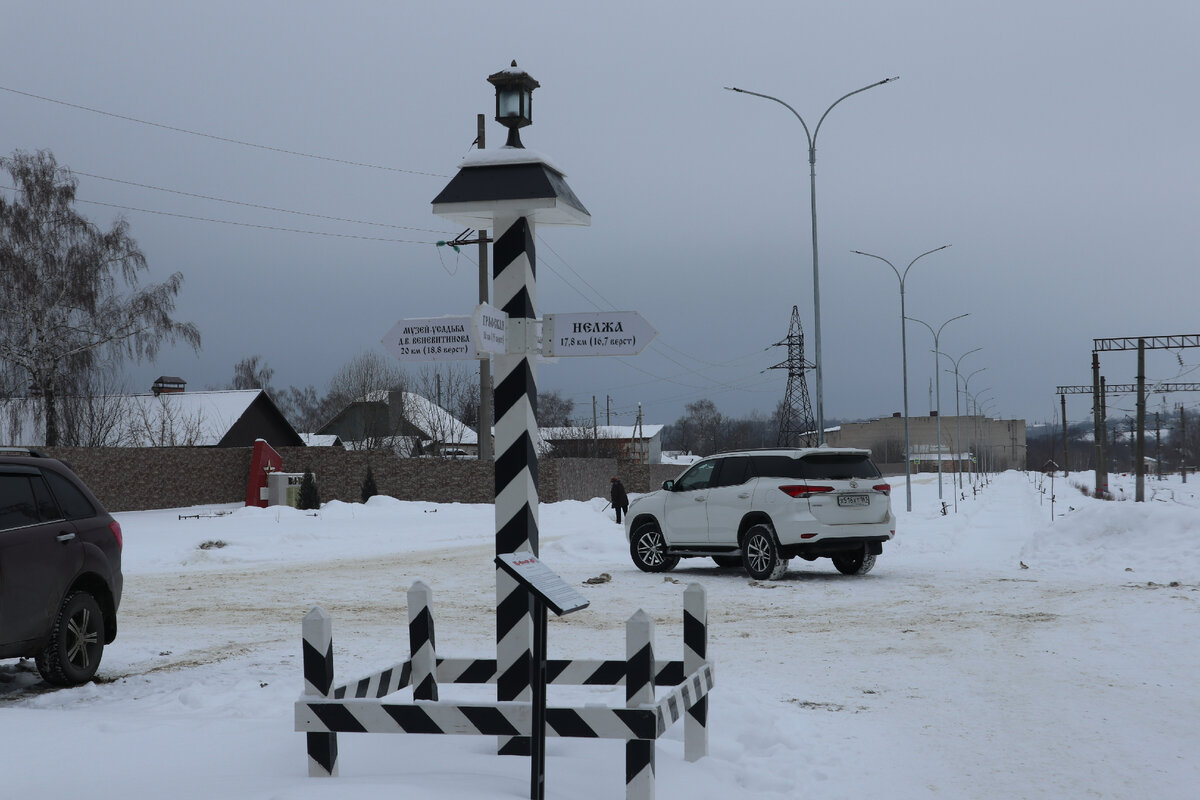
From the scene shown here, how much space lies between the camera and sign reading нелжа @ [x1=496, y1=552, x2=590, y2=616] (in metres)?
4.24

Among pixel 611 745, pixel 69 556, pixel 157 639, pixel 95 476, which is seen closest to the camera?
pixel 611 745

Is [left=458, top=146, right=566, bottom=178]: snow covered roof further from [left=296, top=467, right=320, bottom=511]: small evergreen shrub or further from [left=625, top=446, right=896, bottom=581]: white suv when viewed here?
[left=296, top=467, right=320, bottom=511]: small evergreen shrub

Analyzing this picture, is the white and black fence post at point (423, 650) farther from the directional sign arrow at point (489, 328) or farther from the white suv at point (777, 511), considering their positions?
the white suv at point (777, 511)

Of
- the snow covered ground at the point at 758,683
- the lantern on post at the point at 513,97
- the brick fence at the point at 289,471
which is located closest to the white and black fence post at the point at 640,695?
the snow covered ground at the point at 758,683

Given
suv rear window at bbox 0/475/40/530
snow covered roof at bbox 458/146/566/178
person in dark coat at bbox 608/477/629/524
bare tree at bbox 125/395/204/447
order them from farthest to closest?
1. bare tree at bbox 125/395/204/447
2. person in dark coat at bbox 608/477/629/524
3. suv rear window at bbox 0/475/40/530
4. snow covered roof at bbox 458/146/566/178

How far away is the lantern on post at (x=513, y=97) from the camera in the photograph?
7051 millimetres

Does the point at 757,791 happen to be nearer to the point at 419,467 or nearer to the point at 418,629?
the point at 418,629

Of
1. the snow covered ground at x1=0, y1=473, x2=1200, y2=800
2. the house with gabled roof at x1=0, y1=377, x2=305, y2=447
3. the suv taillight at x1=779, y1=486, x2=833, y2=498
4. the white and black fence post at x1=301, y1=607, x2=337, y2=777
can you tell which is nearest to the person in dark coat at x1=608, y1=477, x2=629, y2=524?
the snow covered ground at x1=0, y1=473, x2=1200, y2=800

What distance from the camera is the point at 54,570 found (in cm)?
878

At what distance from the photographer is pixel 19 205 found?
1544 inches

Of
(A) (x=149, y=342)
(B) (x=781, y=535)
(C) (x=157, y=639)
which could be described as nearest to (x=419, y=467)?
(A) (x=149, y=342)

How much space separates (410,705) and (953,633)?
806cm

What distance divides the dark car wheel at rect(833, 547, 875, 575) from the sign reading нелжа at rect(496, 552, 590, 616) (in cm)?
1367

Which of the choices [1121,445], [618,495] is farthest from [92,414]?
[1121,445]
